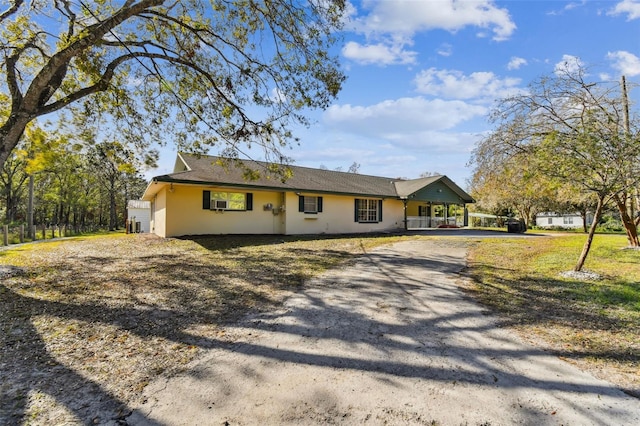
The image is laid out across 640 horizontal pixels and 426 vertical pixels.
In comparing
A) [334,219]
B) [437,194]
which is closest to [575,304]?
[334,219]

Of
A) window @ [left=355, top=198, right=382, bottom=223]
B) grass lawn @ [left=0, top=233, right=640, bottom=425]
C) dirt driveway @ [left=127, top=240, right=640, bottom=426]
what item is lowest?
dirt driveway @ [left=127, top=240, right=640, bottom=426]

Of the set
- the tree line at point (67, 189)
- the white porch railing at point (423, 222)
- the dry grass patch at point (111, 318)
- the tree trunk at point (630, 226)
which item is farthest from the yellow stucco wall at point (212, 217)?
the tree trunk at point (630, 226)

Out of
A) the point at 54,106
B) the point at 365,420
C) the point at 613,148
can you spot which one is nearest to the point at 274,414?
the point at 365,420

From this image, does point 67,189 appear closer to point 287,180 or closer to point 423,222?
point 287,180

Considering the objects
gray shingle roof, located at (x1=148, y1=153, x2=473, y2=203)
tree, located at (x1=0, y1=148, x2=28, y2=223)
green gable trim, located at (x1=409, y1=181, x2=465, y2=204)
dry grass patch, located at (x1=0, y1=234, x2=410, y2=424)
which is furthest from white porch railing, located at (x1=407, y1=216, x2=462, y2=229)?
tree, located at (x1=0, y1=148, x2=28, y2=223)

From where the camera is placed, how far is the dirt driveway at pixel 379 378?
2.37m

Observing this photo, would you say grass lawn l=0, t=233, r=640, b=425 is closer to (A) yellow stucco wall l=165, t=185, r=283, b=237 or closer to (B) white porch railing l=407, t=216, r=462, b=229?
(A) yellow stucco wall l=165, t=185, r=283, b=237

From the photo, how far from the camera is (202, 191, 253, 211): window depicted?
541 inches

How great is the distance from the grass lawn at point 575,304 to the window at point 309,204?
8774mm

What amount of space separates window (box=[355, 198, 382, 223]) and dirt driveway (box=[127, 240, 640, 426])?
1330 cm

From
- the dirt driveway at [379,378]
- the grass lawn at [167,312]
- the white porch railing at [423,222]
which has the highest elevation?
the white porch railing at [423,222]

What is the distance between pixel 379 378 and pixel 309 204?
1352cm

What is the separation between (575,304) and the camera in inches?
198

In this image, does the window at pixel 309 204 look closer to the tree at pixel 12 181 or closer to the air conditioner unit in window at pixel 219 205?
the air conditioner unit in window at pixel 219 205
